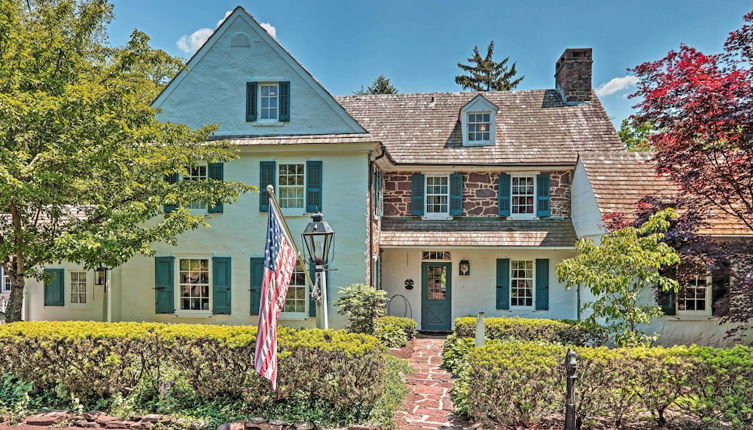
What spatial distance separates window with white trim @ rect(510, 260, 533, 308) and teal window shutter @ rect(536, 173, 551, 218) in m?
1.54

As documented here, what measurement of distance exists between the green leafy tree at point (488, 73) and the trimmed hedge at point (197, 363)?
3043 centimetres

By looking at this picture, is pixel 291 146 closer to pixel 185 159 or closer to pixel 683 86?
pixel 185 159

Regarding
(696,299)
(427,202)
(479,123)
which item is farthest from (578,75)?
(696,299)

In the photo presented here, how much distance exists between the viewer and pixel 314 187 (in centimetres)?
1128

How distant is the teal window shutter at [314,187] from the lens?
Answer: 1127 centimetres

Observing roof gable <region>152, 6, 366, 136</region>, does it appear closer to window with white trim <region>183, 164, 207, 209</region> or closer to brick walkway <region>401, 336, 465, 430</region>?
window with white trim <region>183, 164, 207, 209</region>

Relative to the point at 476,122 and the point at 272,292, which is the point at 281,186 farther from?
the point at 476,122

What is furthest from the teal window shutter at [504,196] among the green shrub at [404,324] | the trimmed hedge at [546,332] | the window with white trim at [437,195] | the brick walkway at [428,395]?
Result: the brick walkway at [428,395]

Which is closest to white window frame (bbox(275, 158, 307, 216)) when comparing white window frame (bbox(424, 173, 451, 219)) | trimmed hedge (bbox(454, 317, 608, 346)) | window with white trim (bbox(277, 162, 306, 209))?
window with white trim (bbox(277, 162, 306, 209))

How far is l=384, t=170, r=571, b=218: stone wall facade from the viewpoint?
43.5ft

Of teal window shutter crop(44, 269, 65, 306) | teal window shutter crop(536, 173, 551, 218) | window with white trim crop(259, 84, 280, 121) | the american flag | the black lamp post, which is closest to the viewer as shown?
the american flag

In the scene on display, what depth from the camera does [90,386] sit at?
675 cm

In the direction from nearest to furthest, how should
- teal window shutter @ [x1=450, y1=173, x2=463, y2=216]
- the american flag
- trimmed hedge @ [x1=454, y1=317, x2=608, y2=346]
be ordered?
the american flag → trimmed hedge @ [x1=454, y1=317, x2=608, y2=346] → teal window shutter @ [x1=450, y1=173, x2=463, y2=216]

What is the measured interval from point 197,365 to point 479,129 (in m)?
10.8
